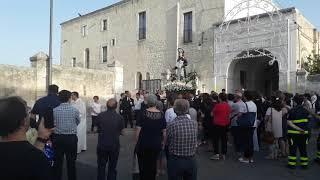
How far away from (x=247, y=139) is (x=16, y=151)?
27.5ft

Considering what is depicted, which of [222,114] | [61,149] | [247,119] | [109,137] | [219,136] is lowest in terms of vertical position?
[219,136]

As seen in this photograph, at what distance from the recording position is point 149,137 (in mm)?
6848

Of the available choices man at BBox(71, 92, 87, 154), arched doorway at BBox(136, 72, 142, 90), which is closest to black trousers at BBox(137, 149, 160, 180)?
man at BBox(71, 92, 87, 154)

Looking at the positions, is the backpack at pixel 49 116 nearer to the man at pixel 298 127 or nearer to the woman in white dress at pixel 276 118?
the man at pixel 298 127

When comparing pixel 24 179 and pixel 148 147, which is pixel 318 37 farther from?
pixel 24 179

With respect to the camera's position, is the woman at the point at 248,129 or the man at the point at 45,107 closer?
the man at the point at 45,107

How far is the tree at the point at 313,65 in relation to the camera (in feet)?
70.4

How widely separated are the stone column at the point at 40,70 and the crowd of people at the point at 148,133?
328 inches

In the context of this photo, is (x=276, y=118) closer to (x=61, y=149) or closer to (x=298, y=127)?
(x=298, y=127)

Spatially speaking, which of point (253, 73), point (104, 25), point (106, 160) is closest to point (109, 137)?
point (106, 160)

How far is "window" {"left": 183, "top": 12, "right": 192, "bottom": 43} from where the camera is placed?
27031mm

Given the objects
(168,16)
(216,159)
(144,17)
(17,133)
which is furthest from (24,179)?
(144,17)

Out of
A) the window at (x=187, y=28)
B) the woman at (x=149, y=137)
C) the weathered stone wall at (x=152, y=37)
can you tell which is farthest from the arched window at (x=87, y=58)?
the woman at (x=149, y=137)

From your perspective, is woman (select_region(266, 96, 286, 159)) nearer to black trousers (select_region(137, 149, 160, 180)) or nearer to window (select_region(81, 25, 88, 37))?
black trousers (select_region(137, 149, 160, 180))
